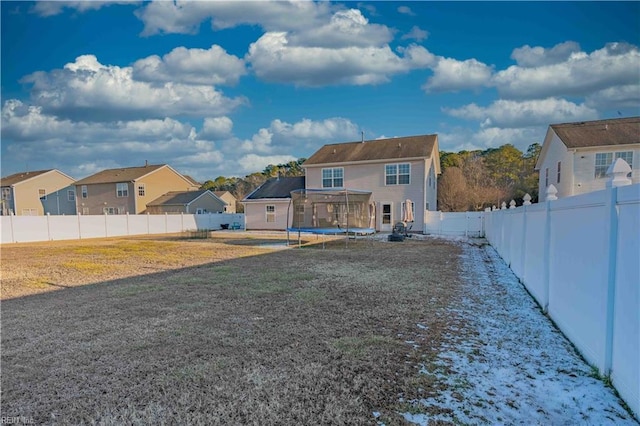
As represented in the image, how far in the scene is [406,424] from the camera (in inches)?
91.0

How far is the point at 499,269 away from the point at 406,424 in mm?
7660

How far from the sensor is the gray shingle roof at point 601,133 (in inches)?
672

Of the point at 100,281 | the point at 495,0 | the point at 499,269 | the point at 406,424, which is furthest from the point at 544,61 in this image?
the point at 100,281

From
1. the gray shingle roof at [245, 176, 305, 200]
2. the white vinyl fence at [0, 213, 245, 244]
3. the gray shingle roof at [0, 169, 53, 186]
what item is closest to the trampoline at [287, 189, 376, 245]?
the gray shingle roof at [245, 176, 305, 200]

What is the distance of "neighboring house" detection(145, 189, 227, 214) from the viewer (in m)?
34.5

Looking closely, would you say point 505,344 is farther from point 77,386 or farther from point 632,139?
point 632,139

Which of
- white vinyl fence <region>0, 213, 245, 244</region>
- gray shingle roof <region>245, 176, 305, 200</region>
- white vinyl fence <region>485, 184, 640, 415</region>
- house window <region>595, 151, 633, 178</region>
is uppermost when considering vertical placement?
house window <region>595, 151, 633, 178</region>

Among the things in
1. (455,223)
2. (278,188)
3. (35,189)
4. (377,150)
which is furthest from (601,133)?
(35,189)

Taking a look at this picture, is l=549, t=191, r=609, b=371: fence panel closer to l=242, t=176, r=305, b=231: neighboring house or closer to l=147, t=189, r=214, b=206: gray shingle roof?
l=242, t=176, r=305, b=231: neighboring house

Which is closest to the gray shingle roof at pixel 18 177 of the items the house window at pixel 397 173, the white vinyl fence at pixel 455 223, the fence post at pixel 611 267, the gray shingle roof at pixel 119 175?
the gray shingle roof at pixel 119 175

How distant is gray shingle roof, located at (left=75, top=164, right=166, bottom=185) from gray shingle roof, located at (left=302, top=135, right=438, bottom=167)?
21.5 metres

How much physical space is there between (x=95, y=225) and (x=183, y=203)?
1057 cm

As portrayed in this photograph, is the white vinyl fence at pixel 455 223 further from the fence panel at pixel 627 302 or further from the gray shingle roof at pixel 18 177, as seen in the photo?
the gray shingle roof at pixel 18 177

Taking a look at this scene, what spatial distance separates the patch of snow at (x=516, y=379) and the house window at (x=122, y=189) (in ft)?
124
